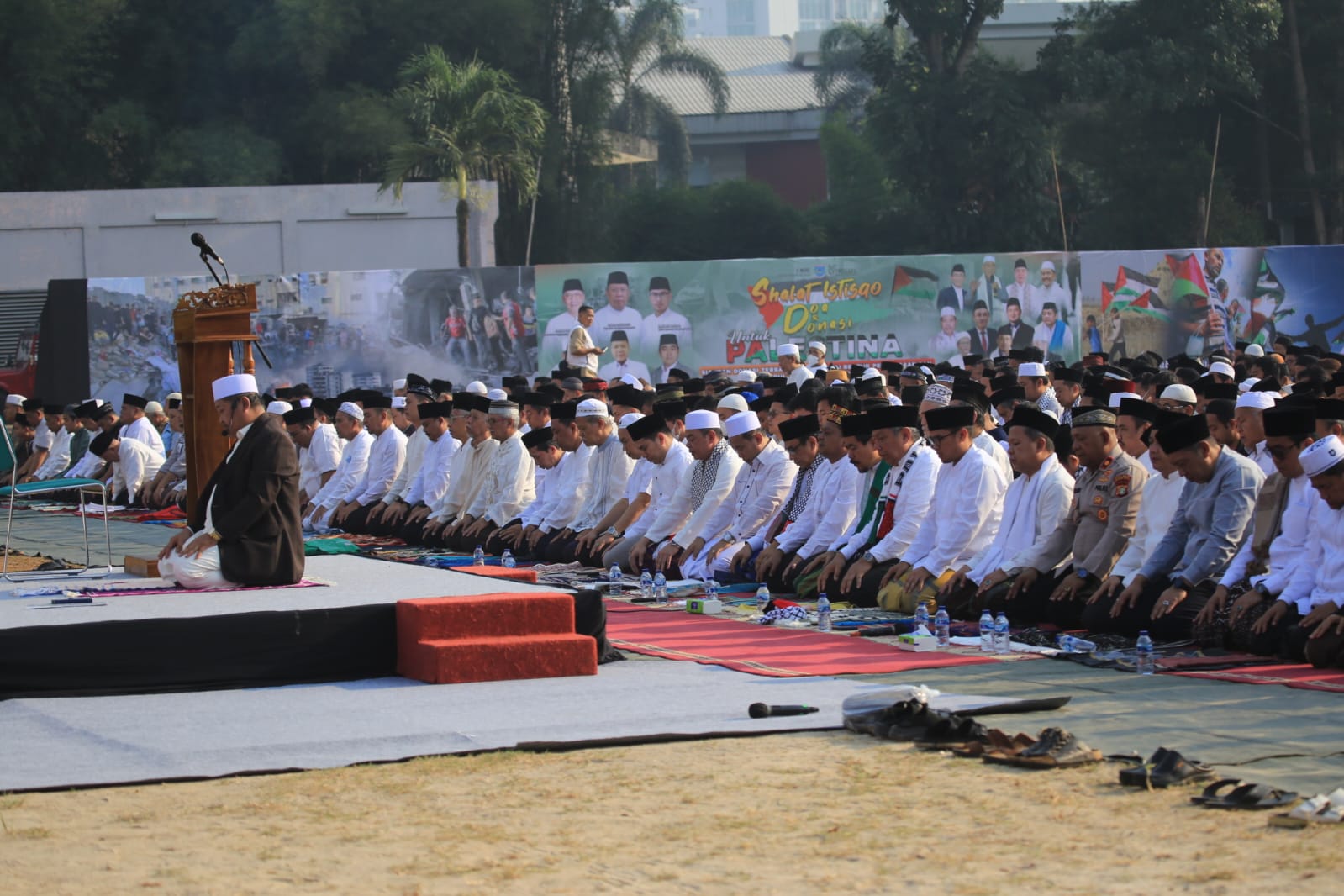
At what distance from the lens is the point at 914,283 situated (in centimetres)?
2091

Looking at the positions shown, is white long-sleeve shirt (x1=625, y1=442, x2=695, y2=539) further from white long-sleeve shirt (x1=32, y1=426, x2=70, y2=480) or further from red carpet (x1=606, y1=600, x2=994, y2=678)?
white long-sleeve shirt (x1=32, y1=426, x2=70, y2=480)

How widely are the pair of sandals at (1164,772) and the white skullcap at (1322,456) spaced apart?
2346mm

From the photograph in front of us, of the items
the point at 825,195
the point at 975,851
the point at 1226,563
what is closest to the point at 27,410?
the point at 1226,563

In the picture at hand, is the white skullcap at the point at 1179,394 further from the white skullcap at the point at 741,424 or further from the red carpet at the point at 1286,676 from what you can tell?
the red carpet at the point at 1286,676

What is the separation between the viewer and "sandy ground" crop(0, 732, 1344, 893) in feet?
13.8

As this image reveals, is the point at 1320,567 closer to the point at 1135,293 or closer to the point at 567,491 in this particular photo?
the point at 567,491

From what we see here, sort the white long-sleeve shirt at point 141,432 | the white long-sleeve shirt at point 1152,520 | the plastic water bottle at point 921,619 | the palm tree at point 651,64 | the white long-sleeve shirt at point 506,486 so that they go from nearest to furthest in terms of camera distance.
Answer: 1. the plastic water bottle at point 921,619
2. the white long-sleeve shirt at point 1152,520
3. the white long-sleeve shirt at point 506,486
4. the white long-sleeve shirt at point 141,432
5. the palm tree at point 651,64

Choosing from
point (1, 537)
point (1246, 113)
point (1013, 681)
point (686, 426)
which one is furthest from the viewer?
point (1246, 113)

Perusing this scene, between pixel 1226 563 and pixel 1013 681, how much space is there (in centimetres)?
164

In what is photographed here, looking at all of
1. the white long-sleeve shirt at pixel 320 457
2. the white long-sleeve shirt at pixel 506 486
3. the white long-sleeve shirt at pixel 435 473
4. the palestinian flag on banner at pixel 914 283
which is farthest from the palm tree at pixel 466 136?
the white long-sleeve shirt at pixel 506 486

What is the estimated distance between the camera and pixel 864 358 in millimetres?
20844

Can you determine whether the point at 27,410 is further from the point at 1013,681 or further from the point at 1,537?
the point at 1013,681

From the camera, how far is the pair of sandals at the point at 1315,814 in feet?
14.9

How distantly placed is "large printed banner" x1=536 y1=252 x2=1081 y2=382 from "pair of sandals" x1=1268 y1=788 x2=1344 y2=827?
15.9 metres
